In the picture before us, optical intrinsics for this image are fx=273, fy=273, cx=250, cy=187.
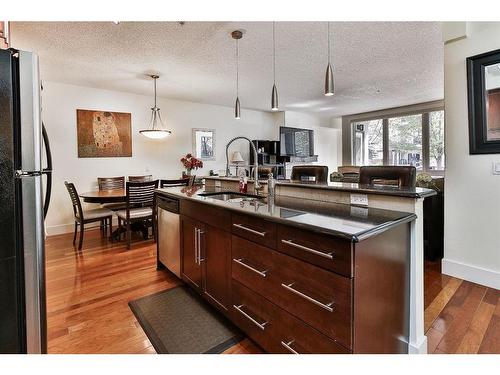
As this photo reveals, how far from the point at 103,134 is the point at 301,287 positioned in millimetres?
4734

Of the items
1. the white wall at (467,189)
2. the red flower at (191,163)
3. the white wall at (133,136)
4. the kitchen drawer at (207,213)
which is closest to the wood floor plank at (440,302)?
the white wall at (467,189)

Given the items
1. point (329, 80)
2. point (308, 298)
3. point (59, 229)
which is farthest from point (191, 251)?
point (59, 229)

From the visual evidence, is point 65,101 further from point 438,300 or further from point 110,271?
point 438,300

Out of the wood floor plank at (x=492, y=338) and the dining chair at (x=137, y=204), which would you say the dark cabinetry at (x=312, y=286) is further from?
the dining chair at (x=137, y=204)

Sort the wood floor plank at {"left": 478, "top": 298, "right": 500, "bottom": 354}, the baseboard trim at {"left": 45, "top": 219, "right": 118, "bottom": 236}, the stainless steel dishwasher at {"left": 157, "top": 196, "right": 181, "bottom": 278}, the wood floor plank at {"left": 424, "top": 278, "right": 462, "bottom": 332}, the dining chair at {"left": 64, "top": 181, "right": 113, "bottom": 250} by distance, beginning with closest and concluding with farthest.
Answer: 1. the wood floor plank at {"left": 478, "top": 298, "right": 500, "bottom": 354}
2. the wood floor plank at {"left": 424, "top": 278, "right": 462, "bottom": 332}
3. the stainless steel dishwasher at {"left": 157, "top": 196, "right": 181, "bottom": 278}
4. the dining chair at {"left": 64, "top": 181, "right": 113, "bottom": 250}
5. the baseboard trim at {"left": 45, "top": 219, "right": 118, "bottom": 236}

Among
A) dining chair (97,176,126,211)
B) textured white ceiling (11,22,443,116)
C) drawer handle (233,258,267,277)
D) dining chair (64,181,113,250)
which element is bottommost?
drawer handle (233,258,267,277)

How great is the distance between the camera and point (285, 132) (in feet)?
21.6

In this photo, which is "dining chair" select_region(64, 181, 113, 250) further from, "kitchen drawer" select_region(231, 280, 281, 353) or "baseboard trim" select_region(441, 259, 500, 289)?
"baseboard trim" select_region(441, 259, 500, 289)

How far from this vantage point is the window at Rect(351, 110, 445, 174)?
634 cm

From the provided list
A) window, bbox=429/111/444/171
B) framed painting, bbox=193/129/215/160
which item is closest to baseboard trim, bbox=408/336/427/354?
framed painting, bbox=193/129/215/160

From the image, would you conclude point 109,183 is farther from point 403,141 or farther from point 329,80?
point 403,141

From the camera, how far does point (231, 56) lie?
3.38m

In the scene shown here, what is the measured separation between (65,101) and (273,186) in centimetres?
412
